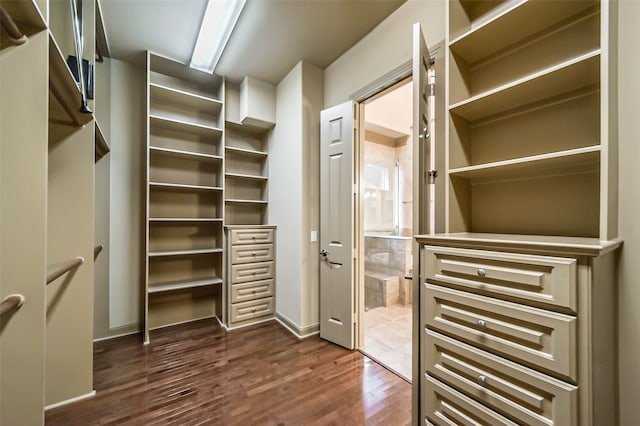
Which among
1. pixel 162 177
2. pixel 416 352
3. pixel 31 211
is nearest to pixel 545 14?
pixel 416 352

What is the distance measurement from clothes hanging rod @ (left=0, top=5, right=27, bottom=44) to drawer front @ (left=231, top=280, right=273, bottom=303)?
8.33 feet

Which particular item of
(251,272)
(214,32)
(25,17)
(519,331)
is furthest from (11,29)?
(251,272)

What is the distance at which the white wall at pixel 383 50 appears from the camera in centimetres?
→ 180

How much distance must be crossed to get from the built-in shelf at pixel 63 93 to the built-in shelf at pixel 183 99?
122 centimetres

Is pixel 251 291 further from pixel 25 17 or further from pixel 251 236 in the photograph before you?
pixel 25 17

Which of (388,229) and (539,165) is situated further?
(388,229)

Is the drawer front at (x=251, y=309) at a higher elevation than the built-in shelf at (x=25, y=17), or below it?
below

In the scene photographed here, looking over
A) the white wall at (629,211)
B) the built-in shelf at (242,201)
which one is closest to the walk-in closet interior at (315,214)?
the white wall at (629,211)

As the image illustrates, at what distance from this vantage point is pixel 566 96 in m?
1.24

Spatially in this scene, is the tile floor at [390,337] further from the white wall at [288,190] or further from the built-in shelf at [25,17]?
the built-in shelf at [25,17]

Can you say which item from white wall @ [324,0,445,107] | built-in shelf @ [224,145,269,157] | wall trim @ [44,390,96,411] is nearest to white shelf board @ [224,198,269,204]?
built-in shelf @ [224,145,269,157]

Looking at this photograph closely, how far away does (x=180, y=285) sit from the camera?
2861 mm

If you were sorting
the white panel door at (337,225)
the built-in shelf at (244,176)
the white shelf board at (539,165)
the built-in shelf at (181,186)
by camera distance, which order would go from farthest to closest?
1. the built-in shelf at (244,176)
2. the built-in shelf at (181,186)
3. the white panel door at (337,225)
4. the white shelf board at (539,165)

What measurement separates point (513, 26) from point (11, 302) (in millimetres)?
2404
